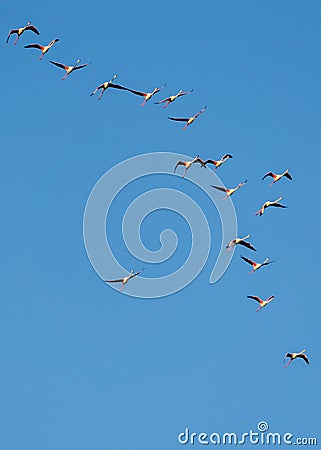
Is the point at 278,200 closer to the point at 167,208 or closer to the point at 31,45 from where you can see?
the point at 167,208

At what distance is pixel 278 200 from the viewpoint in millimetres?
38094

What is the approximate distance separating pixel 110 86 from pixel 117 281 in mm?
5788

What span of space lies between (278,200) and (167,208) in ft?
12.4

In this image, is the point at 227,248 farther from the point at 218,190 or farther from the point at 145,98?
the point at 145,98

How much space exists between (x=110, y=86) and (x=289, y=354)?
9049 millimetres

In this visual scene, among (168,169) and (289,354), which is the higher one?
(168,169)

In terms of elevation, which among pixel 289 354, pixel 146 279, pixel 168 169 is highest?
pixel 168 169

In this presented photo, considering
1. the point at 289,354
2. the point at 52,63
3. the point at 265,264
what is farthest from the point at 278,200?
the point at 52,63

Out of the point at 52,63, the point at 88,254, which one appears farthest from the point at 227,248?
the point at 52,63

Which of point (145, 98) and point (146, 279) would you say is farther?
point (146, 279)

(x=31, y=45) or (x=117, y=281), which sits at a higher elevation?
(x=31, y=45)

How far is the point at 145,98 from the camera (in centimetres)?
3712

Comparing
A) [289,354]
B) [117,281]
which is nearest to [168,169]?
[117,281]

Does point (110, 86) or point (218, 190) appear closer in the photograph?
point (110, 86)
